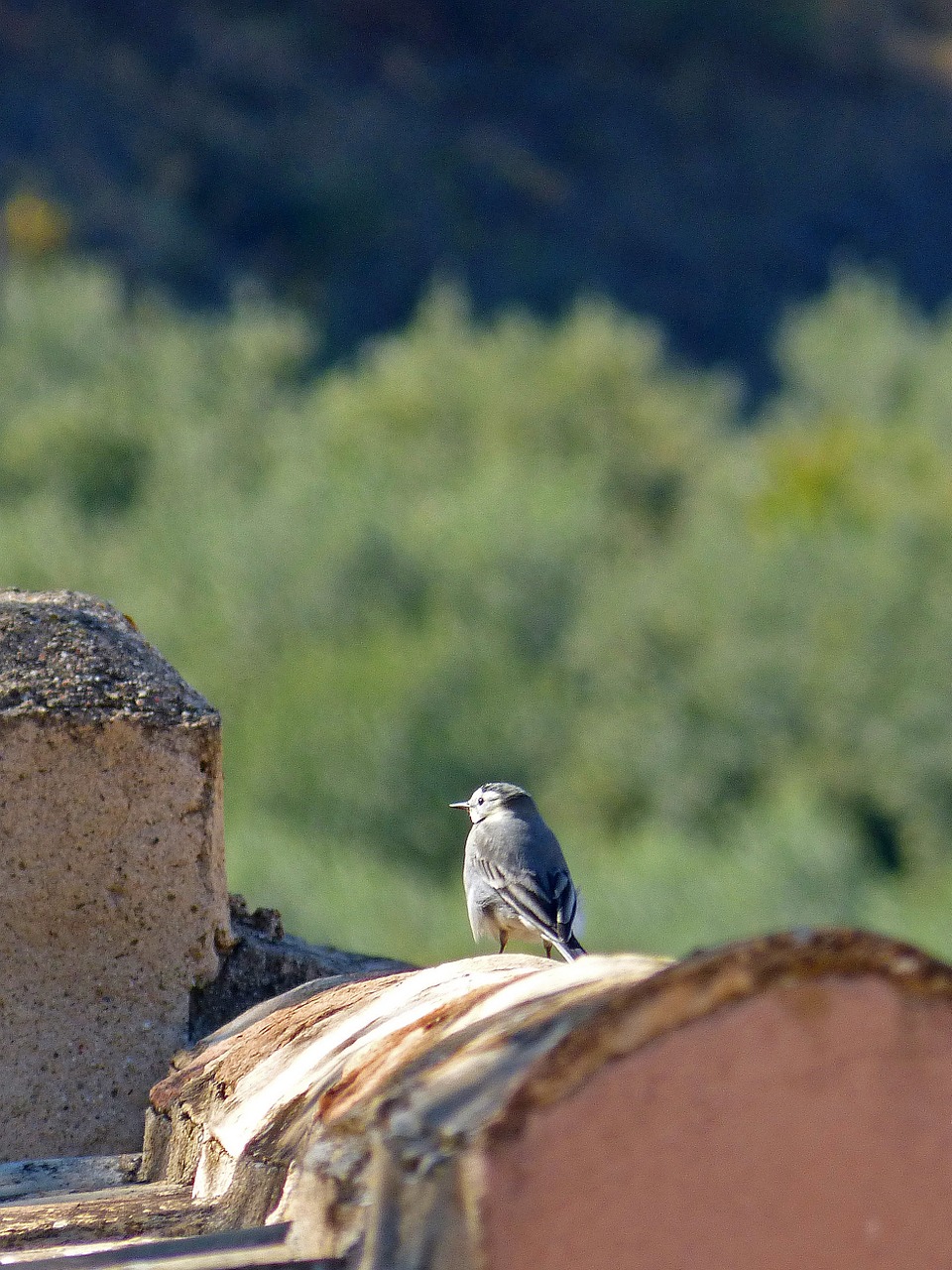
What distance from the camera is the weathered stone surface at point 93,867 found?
2.57 metres

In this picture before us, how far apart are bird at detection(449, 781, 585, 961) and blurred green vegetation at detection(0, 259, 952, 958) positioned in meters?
11.0

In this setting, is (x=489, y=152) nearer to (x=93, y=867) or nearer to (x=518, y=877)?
(x=518, y=877)

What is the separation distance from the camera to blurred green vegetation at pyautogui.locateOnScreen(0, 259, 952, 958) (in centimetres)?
1667

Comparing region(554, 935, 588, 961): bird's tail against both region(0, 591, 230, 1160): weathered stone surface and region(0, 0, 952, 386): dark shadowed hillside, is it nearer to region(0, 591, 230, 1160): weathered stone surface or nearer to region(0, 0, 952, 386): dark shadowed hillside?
region(0, 591, 230, 1160): weathered stone surface

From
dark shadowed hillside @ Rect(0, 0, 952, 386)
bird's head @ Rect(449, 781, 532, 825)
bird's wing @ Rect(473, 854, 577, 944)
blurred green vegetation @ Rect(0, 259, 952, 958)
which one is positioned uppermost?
dark shadowed hillside @ Rect(0, 0, 952, 386)

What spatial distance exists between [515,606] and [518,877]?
737 inches

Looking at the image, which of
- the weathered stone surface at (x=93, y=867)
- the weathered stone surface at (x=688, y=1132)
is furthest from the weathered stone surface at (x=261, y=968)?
the weathered stone surface at (x=688, y=1132)

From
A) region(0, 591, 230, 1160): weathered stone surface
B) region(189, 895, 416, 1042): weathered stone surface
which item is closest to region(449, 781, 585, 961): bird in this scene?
region(189, 895, 416, 1042): weathered stone surface

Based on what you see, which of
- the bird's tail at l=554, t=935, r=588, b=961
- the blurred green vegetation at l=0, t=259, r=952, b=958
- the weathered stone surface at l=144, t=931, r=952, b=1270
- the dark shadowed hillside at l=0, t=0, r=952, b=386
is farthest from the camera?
the dark shadowed hillside at l=0, t=0, r=952, b=386

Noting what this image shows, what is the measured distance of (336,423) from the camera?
27656 millimetres

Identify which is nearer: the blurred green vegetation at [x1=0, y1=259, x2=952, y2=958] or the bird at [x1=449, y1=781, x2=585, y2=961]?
the bird at [x1=449, y1=781, x2=585, y2=961]

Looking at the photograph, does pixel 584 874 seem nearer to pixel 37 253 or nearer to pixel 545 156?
pixel 37 253

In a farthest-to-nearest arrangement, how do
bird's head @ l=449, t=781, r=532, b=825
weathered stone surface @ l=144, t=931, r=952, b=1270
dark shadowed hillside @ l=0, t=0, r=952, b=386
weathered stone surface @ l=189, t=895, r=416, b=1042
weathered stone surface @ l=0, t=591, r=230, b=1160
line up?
1. dark shadowed hillside @ l=0, t=0, r=952, b=386
2. bird's head @ l=449, t=781, r=532, b=825
3. weathered stone surface @ l=189, t=895, r=416, b=1042
4. weathered stone surface @ l=0, t=591, r=230, b=1160
5. weathered stone surface @ l=144, t=931, r=952, b=1270

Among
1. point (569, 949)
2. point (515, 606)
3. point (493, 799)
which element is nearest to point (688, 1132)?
point (569, 949)
